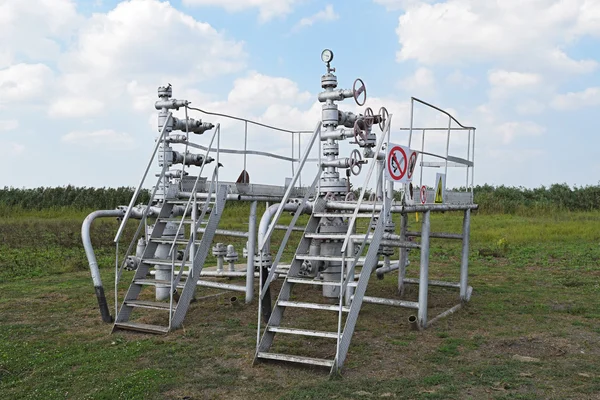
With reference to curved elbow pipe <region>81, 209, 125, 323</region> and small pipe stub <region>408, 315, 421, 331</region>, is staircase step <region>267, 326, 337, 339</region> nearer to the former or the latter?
small pipe stub <region>408, 315, 421, 331</region>

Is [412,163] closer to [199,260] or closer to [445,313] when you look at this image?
[445,313]

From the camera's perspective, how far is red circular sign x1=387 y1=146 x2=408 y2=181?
8.11 m

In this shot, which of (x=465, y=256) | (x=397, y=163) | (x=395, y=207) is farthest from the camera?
(x=465, y=256)

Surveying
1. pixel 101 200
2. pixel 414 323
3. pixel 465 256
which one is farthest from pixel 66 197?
pixel 414 323

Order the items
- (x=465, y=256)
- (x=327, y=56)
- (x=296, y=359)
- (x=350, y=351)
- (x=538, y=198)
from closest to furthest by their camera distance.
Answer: (x=296, y=359) → (x=350, y=351) → (x=327, y=56) → (x=465, y=256) → (x=538, y=198)

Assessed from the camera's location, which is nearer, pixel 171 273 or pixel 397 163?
pixel 397 163

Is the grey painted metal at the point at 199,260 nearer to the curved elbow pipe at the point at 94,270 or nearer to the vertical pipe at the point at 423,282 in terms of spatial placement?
the curved elbow pipe at the point at 94,270

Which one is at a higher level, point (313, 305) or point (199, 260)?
point (199, 260)

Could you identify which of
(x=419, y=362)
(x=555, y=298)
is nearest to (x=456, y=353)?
(x=419, y=362)

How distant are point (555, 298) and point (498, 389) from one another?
595cm

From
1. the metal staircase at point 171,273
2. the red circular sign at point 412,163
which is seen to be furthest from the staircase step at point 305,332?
the red circular sign at point 412,163

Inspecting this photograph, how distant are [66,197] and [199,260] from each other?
1038 inches

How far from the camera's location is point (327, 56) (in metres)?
10.4

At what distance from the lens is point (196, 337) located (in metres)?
8.58
